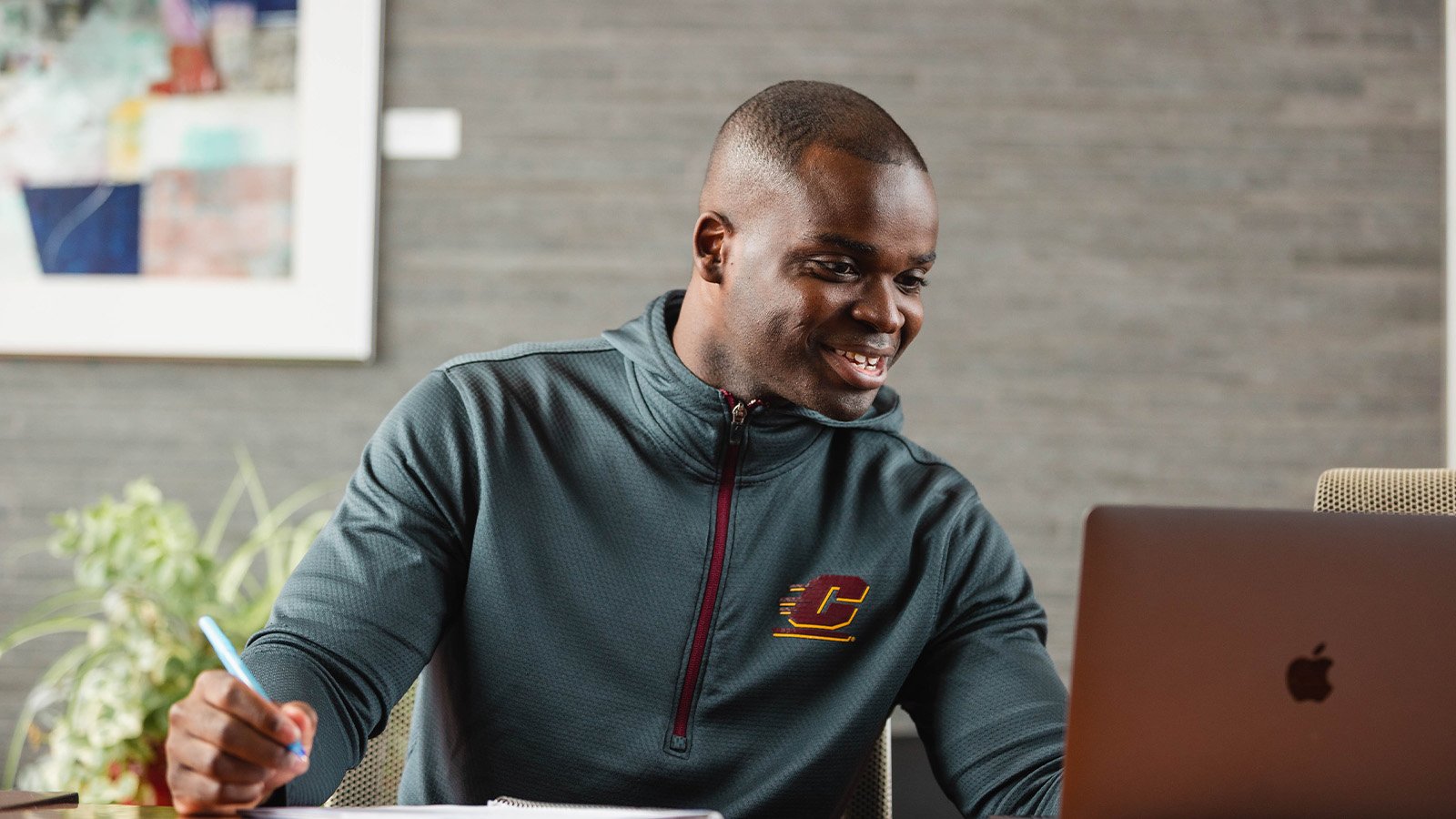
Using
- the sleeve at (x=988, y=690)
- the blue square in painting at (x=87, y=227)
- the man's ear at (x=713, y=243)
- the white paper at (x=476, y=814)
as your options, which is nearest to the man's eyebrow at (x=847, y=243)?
the man's ear at (x=713, y=243)

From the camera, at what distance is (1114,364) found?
249 cm

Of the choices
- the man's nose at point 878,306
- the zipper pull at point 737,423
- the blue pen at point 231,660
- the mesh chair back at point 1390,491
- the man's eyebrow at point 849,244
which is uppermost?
the man's eyebrow at point 849,244

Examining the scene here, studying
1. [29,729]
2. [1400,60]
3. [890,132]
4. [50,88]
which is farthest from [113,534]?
[1400,60]

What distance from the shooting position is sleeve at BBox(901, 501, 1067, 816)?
1.19m

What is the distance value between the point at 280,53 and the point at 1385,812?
2327 millimetres

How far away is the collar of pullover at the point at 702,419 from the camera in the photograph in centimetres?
135

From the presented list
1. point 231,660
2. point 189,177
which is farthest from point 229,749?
point 189,177

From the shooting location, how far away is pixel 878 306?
126 centimetres

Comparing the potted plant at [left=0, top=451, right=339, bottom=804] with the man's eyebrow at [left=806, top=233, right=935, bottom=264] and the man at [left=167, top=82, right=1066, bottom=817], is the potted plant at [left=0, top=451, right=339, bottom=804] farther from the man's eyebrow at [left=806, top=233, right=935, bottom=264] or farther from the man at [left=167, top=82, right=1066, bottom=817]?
the man's eyebrow at [left=806, top=233, right=935, bottom=264]

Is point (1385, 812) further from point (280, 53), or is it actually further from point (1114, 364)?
point (280, 53)

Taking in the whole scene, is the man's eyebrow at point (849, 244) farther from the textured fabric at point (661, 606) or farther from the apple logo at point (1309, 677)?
the apple logo at point (1309, 677)

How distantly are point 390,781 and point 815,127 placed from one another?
2.58 ft

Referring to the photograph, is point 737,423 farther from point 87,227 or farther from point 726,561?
A: point 87,227

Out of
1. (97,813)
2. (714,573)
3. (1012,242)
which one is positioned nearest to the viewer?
(97,813)
